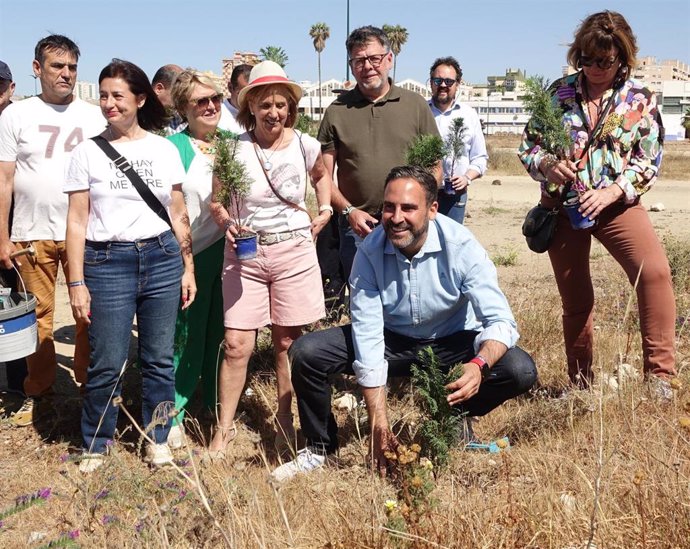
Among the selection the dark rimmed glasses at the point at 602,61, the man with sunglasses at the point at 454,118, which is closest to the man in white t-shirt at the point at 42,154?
the dark rimmed glasses at the point at 602,61

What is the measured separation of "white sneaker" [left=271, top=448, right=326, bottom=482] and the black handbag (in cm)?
163

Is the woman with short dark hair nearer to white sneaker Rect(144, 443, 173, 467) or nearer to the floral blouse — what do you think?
white sneaker Rect(144, 443, 173, 467)

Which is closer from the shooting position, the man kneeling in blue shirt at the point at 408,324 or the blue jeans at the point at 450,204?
the man kneeling in blue shirt at the point at 408,324

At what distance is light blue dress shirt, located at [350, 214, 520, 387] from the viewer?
11.2 feet

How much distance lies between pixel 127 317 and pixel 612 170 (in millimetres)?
2676

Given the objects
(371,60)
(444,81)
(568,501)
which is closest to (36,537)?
(568,501)

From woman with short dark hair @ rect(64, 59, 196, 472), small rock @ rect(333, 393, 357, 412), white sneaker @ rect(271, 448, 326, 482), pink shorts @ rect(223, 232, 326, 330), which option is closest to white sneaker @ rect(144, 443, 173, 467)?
woman with short dark hair @ rect(64, 59, 196, 472)

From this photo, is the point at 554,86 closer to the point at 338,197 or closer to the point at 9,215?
the point at 338,197

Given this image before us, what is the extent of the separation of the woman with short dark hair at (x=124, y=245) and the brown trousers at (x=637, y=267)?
2.11 m

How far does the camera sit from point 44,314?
4426mm

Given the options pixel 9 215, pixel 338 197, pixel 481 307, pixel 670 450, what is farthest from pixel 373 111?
pixel 670 450

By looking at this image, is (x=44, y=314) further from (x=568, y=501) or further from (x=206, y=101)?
(x=568, y=501)

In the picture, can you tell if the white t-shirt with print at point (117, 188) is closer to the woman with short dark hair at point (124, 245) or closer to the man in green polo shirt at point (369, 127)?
the woman with short dark hair at point (124, 245)

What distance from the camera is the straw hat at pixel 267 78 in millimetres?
3805
